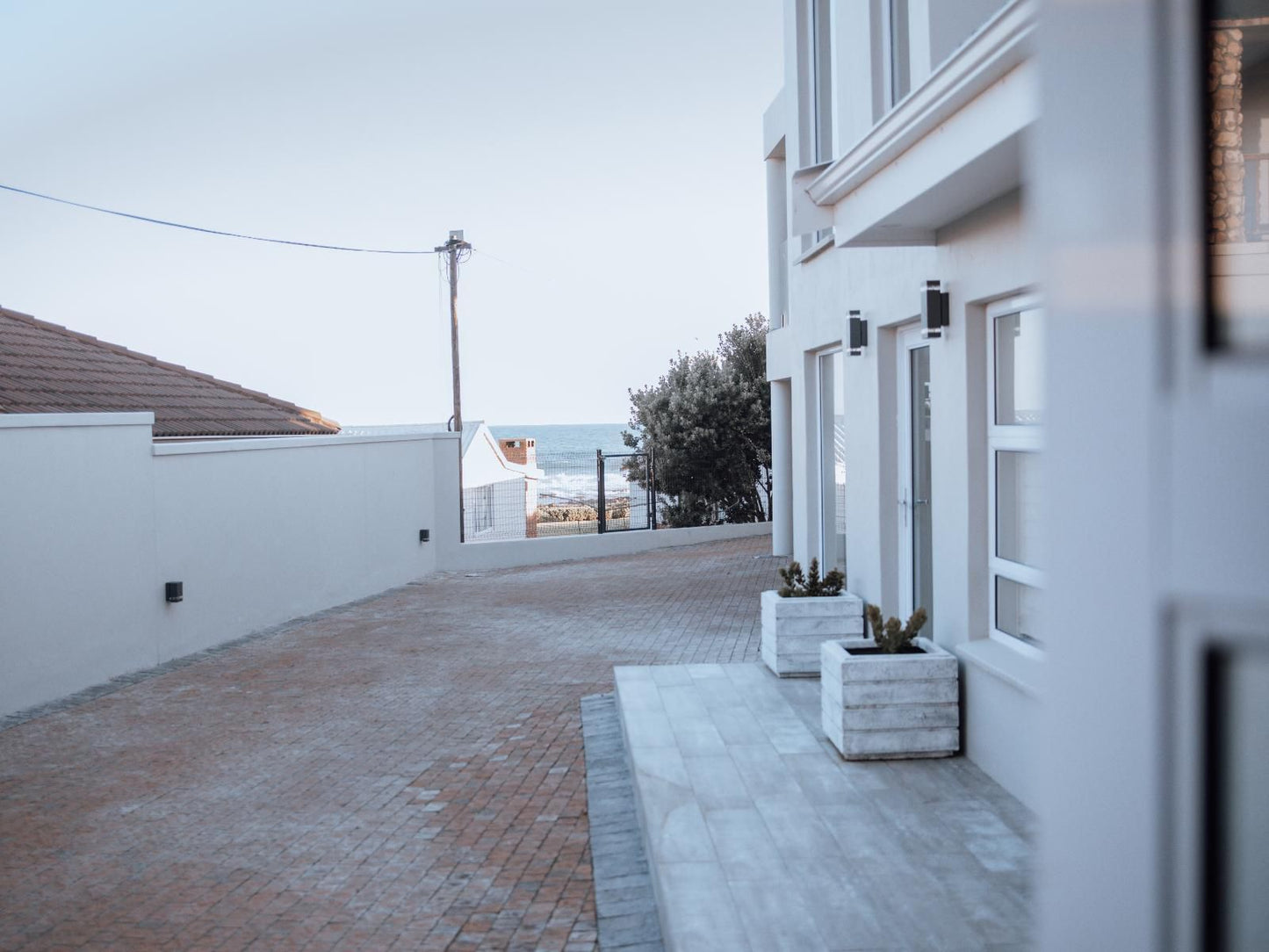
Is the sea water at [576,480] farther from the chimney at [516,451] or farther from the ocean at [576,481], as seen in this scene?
the chimney at [516,451]

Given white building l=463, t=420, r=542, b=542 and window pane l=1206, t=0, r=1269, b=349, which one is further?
white building l=463, t=420, r=542, b=542

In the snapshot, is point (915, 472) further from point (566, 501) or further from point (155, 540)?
point (566, 501)

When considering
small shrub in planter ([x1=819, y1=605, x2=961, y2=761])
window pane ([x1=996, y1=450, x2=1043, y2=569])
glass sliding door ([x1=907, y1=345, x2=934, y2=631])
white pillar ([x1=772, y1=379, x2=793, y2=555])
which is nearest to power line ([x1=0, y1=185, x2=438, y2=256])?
white pillar ([x1=772, y1=379, x2=793, y2=555])

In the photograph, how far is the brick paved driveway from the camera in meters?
4.67

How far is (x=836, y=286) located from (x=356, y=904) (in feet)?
20.4

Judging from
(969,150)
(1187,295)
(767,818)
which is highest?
(969,150)

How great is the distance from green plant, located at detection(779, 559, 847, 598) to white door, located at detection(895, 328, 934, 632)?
57 cm

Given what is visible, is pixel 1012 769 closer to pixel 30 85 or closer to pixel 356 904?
pixel 356 904

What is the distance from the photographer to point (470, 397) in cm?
8938

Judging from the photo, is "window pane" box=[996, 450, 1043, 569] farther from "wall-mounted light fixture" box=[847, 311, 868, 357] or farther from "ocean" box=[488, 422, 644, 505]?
"ocean" box=[488, 422, 644, 505]

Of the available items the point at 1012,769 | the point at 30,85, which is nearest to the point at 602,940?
the point at 1012,769

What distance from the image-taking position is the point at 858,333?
311 inches

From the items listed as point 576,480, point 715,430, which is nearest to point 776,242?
point 715,430

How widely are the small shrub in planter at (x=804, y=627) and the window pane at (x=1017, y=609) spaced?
1.94 meters
